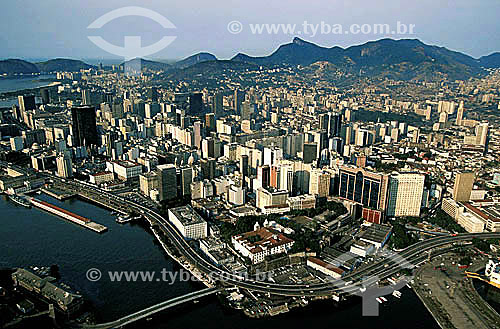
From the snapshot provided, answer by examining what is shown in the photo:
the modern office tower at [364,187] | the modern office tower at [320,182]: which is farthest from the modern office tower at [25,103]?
the modern office tower at [364,187]

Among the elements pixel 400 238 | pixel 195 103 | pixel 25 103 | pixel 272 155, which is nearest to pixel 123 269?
pixel 400 238

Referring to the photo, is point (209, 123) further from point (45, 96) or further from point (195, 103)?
point (45, 96)

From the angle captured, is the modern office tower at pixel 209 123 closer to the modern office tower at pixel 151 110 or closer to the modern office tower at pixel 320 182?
the modern office tower at pixel 151 110

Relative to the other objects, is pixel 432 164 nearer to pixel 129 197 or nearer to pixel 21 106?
pixel 129 197

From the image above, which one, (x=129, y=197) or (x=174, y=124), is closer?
(x=129, y=197)

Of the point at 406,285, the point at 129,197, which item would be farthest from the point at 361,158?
the point at 129,197

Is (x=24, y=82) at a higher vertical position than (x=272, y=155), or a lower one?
higher

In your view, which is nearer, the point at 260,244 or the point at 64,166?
the point at 260,244
